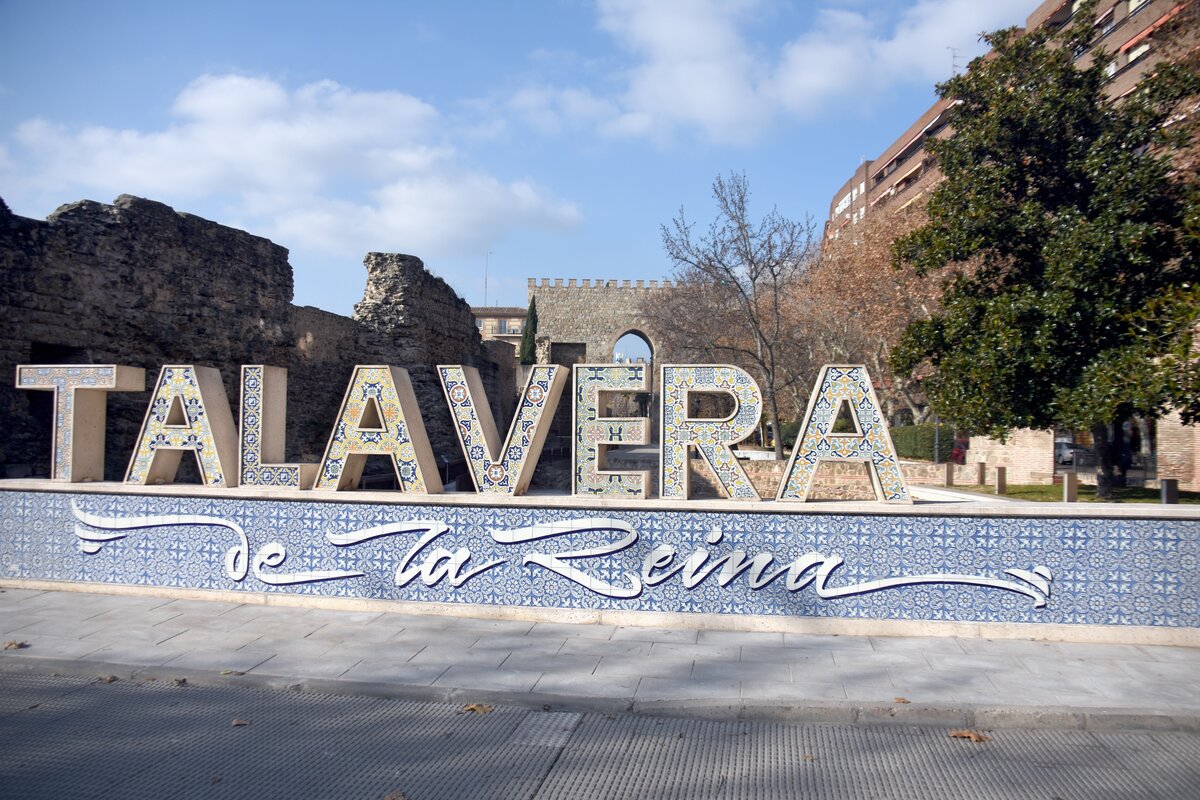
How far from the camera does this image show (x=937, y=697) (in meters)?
5.33

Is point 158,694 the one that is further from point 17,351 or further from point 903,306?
point 903,306

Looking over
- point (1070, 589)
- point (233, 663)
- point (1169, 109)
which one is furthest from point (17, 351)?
point (1169, 109)

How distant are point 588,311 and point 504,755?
5693 centimetres

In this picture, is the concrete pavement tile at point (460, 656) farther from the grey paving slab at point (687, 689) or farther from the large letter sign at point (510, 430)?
the large letter sign at point (510, 430)

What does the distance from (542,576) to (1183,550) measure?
509cm

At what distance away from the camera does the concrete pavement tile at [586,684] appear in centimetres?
545

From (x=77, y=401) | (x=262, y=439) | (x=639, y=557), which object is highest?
(x=77, y=401)

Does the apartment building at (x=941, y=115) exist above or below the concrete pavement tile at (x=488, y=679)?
above

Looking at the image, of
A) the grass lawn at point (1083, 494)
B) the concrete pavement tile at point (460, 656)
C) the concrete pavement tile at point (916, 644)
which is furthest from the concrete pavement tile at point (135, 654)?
the grass lawn at point (1083, 494)

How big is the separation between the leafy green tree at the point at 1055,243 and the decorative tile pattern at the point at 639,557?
4.16 m

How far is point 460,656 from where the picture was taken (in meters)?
6.22

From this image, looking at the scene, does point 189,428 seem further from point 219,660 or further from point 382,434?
point 219,660

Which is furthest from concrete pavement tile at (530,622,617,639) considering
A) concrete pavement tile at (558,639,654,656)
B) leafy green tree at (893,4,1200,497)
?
leafy green tree at (893,4,1200,497)

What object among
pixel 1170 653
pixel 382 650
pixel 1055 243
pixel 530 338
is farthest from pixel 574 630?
pixel 530 338
